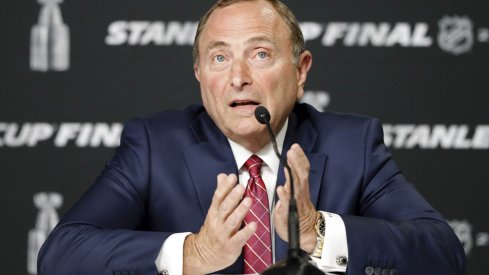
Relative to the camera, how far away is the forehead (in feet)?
8.31

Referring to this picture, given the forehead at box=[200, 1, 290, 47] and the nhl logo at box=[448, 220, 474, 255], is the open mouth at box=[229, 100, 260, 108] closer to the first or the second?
the forehead at box=[200, 1, 290, 47]

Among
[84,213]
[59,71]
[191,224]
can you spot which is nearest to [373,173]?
[191,224]

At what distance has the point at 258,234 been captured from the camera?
2.46 meters

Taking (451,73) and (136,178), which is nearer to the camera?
(136,178)

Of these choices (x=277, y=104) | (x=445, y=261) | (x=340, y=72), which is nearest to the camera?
(x=445, y=261)

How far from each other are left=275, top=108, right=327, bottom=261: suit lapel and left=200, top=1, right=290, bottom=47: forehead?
0.28 meters

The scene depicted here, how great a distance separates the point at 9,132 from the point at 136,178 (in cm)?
119

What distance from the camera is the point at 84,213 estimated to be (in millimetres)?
2441

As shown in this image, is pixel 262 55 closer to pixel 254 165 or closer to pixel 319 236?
pixel 254 165

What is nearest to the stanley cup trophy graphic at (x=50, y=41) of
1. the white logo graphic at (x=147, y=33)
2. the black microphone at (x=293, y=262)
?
the white logo graphic at (x=147, y=33)

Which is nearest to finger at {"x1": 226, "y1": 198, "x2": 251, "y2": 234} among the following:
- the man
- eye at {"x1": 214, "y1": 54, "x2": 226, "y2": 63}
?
the man

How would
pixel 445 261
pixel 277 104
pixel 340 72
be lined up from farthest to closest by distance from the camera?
pixel 340 72
pixel 277 104
pixel 445 261

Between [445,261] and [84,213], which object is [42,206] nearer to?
[84,213]

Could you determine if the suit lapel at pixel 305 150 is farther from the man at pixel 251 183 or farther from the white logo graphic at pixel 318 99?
the white logo graphic at pixel 318 99
